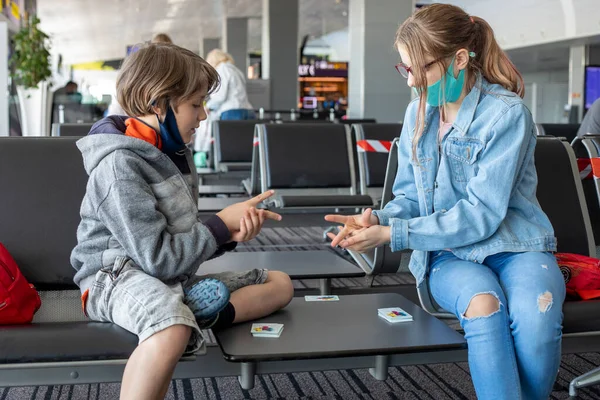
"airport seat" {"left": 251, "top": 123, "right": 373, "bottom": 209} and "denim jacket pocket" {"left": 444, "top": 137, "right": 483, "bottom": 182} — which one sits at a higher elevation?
"denim jacket pocket" {"left": 444, "top": 137, "right": 483, "bottom": 182}

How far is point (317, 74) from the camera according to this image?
33844 mm

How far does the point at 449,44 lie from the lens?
1947mm

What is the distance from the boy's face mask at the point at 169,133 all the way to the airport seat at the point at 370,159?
2632 mm

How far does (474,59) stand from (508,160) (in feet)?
1.12

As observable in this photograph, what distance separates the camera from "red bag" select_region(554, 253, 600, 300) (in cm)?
203

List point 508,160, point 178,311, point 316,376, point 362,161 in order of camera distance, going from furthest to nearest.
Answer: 1. point 362,161
2. point 316,376
3. point 508,160
4. point 178,311

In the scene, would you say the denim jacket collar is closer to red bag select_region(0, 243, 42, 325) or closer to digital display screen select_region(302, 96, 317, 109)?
red bag select_region(0, 243, 42, 325)

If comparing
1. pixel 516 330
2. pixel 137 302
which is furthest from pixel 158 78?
pixel 516 330

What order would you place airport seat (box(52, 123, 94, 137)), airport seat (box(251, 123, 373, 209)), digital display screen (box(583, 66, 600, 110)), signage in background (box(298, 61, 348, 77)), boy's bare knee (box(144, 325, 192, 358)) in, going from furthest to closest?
signage in background (box(298, 61, 348, 77))
digital display screen (box(583, 66, 600, 110))
airport seat (box(251, 123, 373, 209))
airport seat (box(52, 123, 94, 137))
boy's bare knee (box(144, 325, 192, 358))

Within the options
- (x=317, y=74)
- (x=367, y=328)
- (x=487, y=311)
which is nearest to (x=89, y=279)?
(x=367, y=328)

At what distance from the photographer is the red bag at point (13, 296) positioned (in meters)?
1.79

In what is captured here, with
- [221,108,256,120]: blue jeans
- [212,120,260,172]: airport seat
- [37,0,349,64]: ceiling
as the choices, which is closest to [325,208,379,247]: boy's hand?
[212,120,260,172]: airport seat

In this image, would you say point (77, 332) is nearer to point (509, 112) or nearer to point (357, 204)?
point (509, 112)

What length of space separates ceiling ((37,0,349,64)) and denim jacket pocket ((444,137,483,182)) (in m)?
17.0
